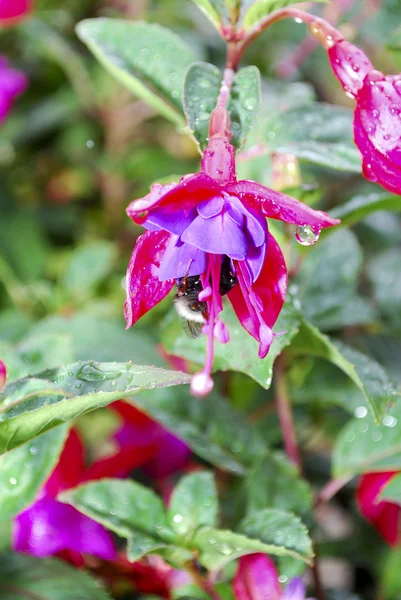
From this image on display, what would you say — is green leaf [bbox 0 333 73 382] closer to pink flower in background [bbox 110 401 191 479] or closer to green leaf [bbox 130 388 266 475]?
green leaf [bbox 130 388 266 475]

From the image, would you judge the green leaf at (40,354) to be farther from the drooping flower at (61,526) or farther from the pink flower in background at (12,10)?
the pink flower in background at (12,10)

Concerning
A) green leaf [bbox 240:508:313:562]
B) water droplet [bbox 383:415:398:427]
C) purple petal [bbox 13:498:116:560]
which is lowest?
purple petal [bbox 13:498:116:560]

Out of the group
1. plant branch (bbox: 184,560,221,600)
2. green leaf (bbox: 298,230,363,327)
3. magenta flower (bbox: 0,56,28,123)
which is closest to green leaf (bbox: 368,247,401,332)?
green leaf (bbox: 298,230,363,327)

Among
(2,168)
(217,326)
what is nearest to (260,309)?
(217,326)

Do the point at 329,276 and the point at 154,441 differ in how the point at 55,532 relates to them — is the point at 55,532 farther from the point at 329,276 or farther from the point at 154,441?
the point at 329,276

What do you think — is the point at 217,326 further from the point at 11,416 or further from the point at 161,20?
the point at 161,20

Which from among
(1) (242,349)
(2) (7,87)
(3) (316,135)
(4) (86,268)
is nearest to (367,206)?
(3) (316,135)

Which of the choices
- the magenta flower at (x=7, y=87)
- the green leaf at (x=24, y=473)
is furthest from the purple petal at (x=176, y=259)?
the magenta flower at (x=7, y=87)
